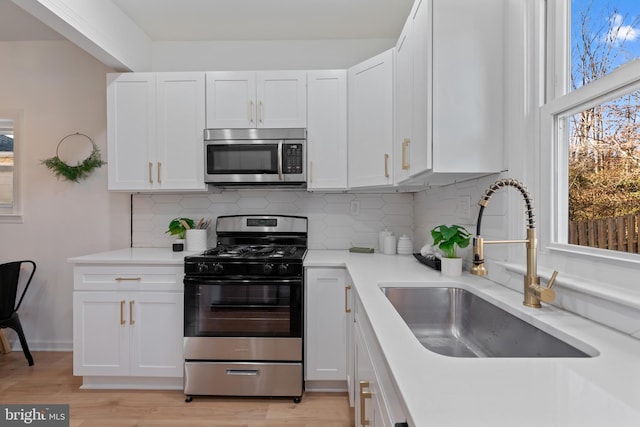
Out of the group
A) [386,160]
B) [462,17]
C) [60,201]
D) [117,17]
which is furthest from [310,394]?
[117,17]

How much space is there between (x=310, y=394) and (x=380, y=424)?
149 centimetres

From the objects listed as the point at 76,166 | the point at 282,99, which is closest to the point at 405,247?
the point at 282,99

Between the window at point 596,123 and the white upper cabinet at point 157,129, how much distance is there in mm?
2183

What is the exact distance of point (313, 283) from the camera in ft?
7.37

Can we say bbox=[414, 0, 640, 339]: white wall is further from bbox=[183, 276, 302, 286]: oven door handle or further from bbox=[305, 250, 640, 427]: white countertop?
bbox=[183, 276, 302, 286]: oven door handle

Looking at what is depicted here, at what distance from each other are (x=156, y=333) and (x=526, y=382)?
2.24 m

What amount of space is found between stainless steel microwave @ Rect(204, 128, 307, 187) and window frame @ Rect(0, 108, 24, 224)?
5.81 feet

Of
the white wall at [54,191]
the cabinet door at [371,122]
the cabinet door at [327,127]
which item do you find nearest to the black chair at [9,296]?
the white wall at [54,191]

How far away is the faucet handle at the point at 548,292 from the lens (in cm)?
106

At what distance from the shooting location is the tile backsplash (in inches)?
113

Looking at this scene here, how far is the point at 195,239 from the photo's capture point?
267 centimetres

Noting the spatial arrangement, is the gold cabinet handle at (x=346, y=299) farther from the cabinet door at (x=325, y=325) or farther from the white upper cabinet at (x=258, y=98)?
the white upper cabinet at (x=258, y=98)

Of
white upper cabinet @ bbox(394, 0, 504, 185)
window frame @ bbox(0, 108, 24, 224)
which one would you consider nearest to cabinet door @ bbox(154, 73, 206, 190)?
window frame @ bbox(0, 108, 24, 224)

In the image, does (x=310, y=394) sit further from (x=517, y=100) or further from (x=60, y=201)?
(x=60, y=201)
